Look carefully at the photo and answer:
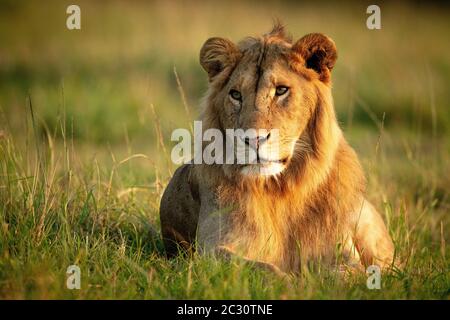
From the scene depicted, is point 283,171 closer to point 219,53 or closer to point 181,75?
point 219,53

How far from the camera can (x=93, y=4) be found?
73.0 feet

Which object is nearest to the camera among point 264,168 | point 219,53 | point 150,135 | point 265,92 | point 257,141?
point 257,141

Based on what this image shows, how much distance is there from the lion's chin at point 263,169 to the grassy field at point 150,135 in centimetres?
56

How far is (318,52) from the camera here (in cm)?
531

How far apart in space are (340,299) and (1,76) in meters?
10.7

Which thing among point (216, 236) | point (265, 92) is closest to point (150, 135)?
point (216, 236)

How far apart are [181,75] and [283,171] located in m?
9.31

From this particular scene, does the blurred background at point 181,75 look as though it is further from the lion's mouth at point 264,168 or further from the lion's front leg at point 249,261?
the lion's mouth at point 264,168

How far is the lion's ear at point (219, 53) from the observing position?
541 centimetres

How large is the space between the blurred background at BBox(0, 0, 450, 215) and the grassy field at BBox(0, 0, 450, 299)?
0.04 metres

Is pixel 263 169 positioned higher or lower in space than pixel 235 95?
lower

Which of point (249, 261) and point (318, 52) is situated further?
point (318, 52)

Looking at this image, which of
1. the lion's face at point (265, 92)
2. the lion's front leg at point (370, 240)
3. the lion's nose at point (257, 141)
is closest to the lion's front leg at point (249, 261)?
the lion's face at point (265, 92)

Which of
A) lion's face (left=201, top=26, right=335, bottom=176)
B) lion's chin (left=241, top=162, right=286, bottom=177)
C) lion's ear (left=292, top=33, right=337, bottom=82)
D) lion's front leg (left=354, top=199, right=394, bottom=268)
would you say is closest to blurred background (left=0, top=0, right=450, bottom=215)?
lion's front leg (left=354, top=199, right=394, bottom=268)
